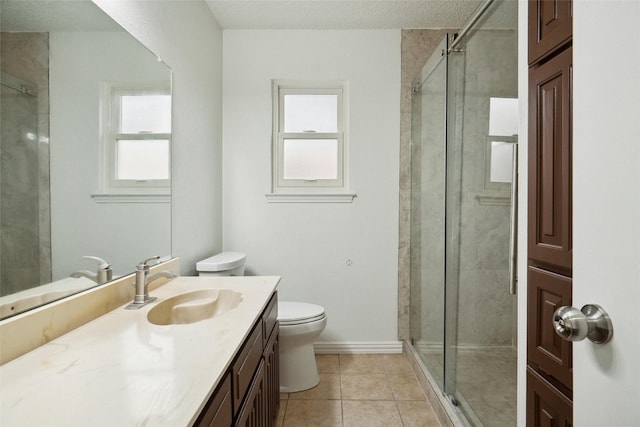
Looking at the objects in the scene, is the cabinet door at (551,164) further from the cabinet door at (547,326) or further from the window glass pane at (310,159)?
the window glass pane at (310,159)

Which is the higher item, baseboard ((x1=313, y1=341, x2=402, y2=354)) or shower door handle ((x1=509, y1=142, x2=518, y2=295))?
shower door handle ((x1=509, y1=142, x2=518, y2=295))

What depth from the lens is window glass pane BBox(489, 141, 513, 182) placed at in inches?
54.4

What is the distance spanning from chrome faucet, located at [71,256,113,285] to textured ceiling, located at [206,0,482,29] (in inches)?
74.9

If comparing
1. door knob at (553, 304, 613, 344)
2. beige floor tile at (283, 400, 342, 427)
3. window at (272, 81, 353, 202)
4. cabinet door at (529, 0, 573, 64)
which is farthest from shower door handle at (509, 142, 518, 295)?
window at (272, 81, 353, 202)

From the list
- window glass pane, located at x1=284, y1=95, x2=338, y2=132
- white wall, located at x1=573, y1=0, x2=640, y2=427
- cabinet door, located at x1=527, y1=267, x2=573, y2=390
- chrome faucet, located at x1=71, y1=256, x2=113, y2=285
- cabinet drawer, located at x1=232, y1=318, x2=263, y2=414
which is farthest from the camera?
window glass pane, located at x1=284, y1=95, x2=338, y2=132

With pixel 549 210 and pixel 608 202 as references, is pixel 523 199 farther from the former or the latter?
pixel 608 202

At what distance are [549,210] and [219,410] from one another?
972 mm

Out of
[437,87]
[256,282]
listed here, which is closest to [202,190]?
[256,282]

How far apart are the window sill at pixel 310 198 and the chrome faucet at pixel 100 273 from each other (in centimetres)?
146

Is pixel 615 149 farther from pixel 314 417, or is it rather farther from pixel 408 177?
pixel 408 177

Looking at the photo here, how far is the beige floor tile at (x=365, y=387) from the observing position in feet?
6.75

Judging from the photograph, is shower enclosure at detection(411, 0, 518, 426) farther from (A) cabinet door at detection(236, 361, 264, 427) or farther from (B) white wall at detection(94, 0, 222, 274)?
(B) white wall at detection(94, 0, 222, 274)

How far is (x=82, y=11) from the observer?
3.74 feet

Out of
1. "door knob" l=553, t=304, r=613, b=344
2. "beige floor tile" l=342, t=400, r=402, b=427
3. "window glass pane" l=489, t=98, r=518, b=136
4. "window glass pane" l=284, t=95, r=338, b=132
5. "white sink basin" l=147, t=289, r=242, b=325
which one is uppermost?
"window glass pane" l=284, t=95, r=338, b=132
